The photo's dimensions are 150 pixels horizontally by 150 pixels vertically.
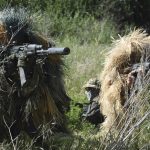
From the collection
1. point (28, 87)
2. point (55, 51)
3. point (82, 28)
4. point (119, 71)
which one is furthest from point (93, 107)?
point (82, 28)

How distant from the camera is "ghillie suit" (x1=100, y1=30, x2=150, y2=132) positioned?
19.1 feet

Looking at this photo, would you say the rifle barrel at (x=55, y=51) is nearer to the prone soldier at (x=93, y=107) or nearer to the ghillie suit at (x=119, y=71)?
the ghillie suit at (x=119, y=71)

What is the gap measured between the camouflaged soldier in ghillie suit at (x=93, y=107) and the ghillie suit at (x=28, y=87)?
3.75ft

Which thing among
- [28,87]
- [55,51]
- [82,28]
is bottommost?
[82,28]

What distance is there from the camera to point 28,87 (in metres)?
4.90

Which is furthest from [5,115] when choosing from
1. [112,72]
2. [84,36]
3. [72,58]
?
[84,36]

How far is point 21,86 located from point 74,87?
366 centimetres

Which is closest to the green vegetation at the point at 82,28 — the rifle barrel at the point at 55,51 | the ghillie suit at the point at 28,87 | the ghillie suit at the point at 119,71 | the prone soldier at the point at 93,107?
the prone soldier at the point at 93,107

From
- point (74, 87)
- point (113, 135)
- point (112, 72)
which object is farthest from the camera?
point (74, 87)

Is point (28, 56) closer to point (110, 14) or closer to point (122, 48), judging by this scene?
point (122, 48)

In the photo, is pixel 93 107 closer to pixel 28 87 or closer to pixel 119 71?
pixel 119 71

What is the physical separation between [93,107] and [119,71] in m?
0.67

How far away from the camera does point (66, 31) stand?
13.0 m

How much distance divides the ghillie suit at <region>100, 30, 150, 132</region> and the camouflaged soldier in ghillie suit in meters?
0.30
